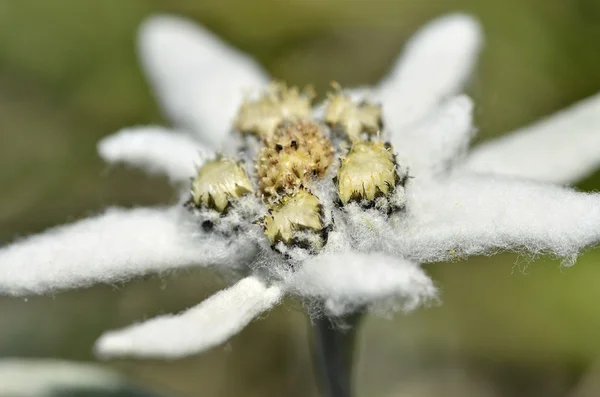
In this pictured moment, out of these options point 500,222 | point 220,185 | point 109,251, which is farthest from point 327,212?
point 109,251

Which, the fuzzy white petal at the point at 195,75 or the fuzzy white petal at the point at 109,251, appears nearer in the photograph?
the fuzzy white petal at the point at 109,251

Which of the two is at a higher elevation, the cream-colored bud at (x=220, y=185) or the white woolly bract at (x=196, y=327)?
the cream-colored bud at (x=220, y=185)

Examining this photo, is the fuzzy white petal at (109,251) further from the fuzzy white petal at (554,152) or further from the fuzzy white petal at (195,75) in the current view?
the fuzzy white petal at (554,152)

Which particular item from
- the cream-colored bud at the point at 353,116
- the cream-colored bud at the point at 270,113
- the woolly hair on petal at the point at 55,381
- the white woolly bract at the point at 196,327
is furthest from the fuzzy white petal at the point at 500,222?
the woolly hair on petal at the point at 55,381

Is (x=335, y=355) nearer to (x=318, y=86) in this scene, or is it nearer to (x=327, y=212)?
(x=327, y=212)

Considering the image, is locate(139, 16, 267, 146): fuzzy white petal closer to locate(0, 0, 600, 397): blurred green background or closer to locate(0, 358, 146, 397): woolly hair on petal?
locate(0, 0, 600, 397): blurred green background

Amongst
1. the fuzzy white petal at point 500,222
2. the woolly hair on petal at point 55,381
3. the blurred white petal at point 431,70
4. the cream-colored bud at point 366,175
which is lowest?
the fuzzy white petal at point 500,222

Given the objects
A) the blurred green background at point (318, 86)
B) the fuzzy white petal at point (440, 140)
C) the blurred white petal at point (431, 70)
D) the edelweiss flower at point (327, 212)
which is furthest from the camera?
the blurred green background at point (318, 86)

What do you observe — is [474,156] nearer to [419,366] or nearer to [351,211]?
[351,211]
